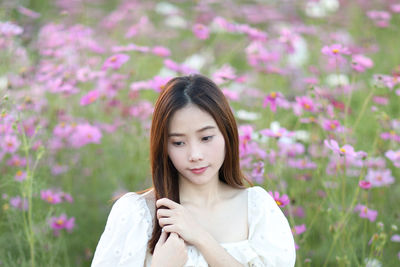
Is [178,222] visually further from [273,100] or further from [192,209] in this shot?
[273,100]

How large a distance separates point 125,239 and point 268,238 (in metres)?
0.35

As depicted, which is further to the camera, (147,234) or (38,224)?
(38,224)

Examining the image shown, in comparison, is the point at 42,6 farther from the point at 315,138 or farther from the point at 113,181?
the point at 315,138

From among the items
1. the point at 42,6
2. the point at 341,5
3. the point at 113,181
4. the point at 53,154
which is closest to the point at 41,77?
the point at 53,154

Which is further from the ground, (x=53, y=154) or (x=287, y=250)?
(x=53, y=154)

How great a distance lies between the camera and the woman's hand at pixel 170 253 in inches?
48.4

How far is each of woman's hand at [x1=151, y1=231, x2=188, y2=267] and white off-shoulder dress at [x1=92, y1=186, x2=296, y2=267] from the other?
4 cm

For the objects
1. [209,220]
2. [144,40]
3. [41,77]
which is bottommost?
[209,220]

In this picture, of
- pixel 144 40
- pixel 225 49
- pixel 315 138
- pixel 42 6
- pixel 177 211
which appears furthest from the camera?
pixel 42 6

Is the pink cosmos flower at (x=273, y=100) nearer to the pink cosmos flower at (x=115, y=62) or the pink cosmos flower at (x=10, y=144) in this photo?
the pink cosmos flower at (x=115, y=62)

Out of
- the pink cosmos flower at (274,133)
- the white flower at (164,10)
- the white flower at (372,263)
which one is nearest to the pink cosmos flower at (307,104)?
the pink cosmos flower at (274,133)

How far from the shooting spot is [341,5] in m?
4.62

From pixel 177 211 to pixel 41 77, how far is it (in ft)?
3.70

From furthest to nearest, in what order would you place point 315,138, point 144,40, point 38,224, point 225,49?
point 225,49, point 144,40, point 315,138, point 38,224
